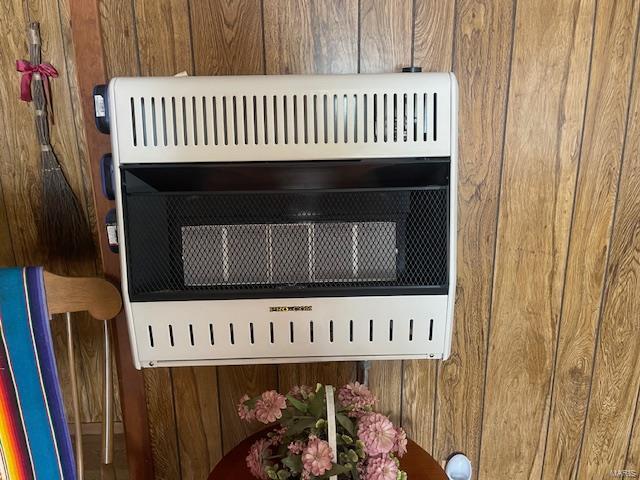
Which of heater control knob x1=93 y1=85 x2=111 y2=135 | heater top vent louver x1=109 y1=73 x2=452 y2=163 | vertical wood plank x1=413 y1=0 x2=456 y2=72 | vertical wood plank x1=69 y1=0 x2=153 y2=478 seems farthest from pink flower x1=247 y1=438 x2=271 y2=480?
vertical wood plank x1=413 y1=0 x2=456 y2=72

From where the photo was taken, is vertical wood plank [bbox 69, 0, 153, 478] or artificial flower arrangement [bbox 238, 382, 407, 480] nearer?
artificial flower arrangement [bbox 238, 382, 407, 480]

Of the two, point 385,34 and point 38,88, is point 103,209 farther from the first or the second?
point 385,34

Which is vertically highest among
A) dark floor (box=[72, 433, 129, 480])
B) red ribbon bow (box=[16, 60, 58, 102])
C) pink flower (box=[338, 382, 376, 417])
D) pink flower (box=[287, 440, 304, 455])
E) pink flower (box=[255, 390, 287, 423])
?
red ribbon bow (box=[16, 60, 58, 102])

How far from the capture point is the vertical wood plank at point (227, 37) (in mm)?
1029

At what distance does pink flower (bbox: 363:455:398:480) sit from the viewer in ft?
2.58

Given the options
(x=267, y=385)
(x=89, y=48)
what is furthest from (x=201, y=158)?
(x=267, y=385)

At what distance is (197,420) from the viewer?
4.15ft

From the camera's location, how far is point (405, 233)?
91 cm

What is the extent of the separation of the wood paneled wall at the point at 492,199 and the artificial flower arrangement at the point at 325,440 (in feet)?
1.12

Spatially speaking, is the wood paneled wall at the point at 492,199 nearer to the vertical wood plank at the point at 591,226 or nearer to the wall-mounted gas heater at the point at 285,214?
the vertical wood plank at the point at 591,226

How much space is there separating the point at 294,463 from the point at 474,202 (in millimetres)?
699

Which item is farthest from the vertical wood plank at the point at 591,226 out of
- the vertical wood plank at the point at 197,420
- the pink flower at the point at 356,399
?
the vertical wood plank at the point at 197,420

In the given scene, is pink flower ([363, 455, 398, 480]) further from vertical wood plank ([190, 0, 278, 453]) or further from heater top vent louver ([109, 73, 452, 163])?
vertical wood plank ([190, 0, 278, 453])

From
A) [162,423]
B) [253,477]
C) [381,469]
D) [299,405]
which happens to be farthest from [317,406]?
[162,423]
